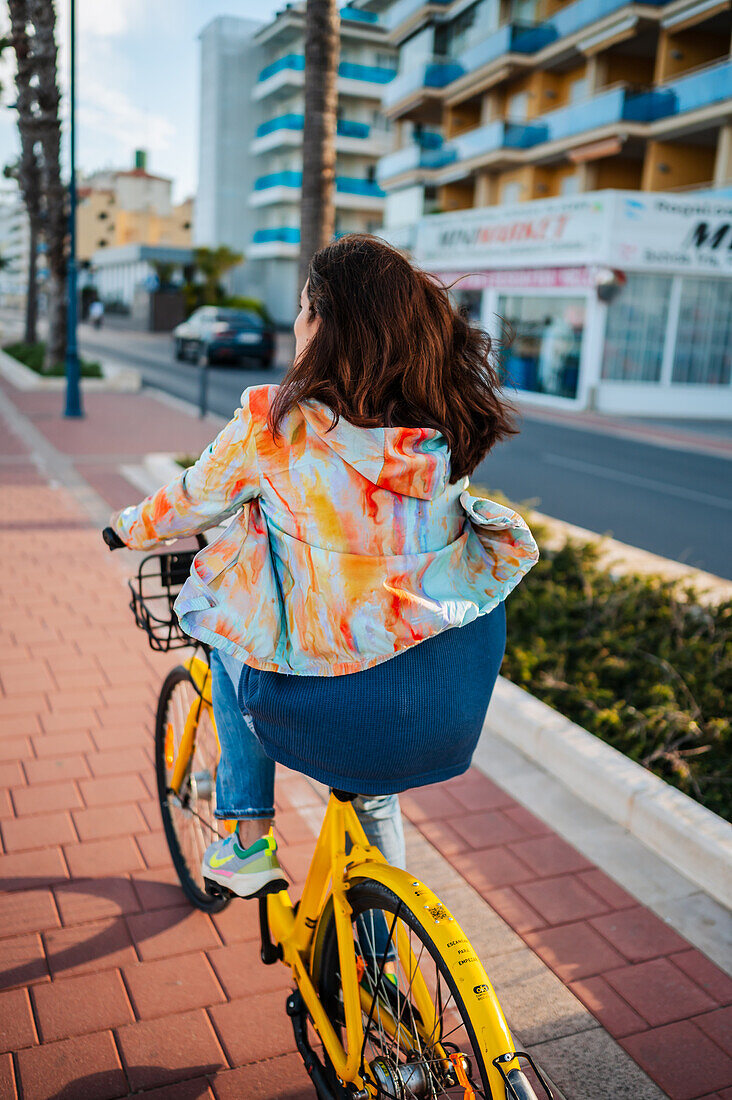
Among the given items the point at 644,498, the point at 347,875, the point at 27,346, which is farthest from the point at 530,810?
the point at 27,346

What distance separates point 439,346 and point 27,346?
1016 inches

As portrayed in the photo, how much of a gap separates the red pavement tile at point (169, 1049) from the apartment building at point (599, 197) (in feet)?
46.8

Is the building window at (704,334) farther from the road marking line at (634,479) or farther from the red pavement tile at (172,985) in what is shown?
the red pavement tile at (172,985)

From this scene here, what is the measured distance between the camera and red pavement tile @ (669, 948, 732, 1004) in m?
2.55

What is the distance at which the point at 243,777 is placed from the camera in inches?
83.7

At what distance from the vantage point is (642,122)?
82.7 ft

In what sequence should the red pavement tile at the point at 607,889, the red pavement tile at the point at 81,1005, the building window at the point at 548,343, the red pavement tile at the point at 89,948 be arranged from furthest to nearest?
the building window at the point at 548,343, the red pavement tile at the point at 607,889, the red pavement tile at the point at 89,948, the red pavement tile at the point at 81,1005

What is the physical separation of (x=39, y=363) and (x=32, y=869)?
1934cm

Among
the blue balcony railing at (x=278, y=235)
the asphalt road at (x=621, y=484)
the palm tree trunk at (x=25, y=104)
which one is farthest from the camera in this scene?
the blue balcony railing at (x=278, y=235)

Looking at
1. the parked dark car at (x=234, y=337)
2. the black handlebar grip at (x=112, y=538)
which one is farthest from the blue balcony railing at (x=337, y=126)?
the black handlebar grip at (x=112, y=538)

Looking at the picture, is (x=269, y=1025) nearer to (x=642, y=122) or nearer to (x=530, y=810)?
(x=530, y=810)

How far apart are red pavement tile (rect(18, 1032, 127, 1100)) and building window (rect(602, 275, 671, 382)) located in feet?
69.3

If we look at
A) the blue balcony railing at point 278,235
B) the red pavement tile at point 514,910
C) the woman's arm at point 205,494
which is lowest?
the red pavement tile at point 514,910

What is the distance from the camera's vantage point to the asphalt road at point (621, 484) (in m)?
9.02
